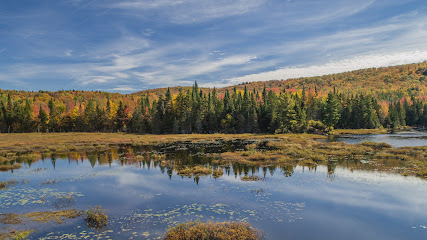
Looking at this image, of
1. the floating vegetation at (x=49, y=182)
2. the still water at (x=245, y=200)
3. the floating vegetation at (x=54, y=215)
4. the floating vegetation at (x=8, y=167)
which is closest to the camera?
the still water at (x=245, y=200)

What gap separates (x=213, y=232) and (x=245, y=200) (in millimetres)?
6880

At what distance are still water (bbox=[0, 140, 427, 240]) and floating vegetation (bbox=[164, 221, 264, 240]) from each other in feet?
3.01

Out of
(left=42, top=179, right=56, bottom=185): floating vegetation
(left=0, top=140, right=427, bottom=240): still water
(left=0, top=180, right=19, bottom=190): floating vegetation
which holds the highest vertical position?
(left=0, top=180, right=19, bottom=190): floating vegetation

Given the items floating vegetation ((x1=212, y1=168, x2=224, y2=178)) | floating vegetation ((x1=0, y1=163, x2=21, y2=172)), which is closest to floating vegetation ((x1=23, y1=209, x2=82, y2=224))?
floating vegetation ((x1=212, y1=168, x2=224, y2=178))

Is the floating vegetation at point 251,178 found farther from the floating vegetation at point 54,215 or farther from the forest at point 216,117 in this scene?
the forest at point 216,117

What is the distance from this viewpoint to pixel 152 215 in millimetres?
17312

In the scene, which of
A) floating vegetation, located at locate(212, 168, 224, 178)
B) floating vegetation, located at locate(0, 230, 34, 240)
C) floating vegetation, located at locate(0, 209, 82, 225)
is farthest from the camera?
floating vegetation, located at locate(212, 168, 224, 178)

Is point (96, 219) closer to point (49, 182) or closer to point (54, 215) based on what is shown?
point (54, 215)

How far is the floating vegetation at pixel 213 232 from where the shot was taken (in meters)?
13.4

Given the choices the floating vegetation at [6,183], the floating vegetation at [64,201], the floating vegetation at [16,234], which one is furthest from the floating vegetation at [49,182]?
the floating vegetation at [16,234]

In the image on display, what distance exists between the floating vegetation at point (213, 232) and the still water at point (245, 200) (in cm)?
92

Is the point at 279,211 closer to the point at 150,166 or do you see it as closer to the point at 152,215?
the point at 152,215

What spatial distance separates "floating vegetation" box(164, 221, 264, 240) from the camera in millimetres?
13445

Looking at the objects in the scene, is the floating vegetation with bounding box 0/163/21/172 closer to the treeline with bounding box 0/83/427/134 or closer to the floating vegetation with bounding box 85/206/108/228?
the floating vegetation with bounding box 85/206/108/228
